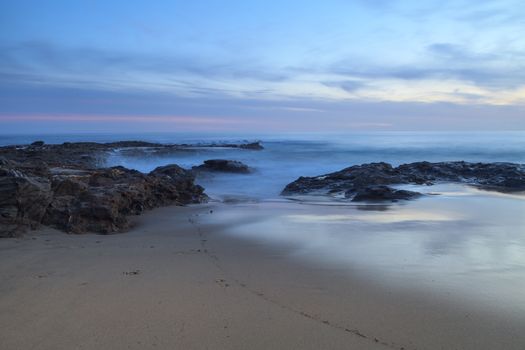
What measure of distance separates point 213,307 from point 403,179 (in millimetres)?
12309

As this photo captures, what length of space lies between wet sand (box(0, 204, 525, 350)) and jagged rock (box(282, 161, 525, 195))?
27.7ft

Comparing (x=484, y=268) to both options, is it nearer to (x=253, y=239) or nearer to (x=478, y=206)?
(x=253, y=239)

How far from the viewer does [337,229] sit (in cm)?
683

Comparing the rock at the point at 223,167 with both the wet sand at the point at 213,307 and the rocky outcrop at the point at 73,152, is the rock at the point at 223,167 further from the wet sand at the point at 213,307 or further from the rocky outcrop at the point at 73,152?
the wet sand at the point at 213,307

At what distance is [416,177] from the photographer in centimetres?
1490

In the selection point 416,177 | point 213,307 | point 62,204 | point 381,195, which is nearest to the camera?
point 213,307

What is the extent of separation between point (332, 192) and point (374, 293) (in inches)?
372

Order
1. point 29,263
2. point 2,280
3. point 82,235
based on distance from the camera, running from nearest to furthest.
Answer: point 2,280 → point 29,263 → point 82,235

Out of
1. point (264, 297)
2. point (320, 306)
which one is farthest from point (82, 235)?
point (320, 306)

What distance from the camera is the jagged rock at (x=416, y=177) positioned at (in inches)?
532

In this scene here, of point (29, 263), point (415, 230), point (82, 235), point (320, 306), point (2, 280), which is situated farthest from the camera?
point (415, 230)

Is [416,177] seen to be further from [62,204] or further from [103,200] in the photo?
[62,204]

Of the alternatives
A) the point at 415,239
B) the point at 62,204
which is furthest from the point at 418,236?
the point at 62,204

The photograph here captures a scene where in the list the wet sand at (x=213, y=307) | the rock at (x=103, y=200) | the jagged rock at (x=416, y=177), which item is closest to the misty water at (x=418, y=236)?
the wet sand at (x=213, y=307)
